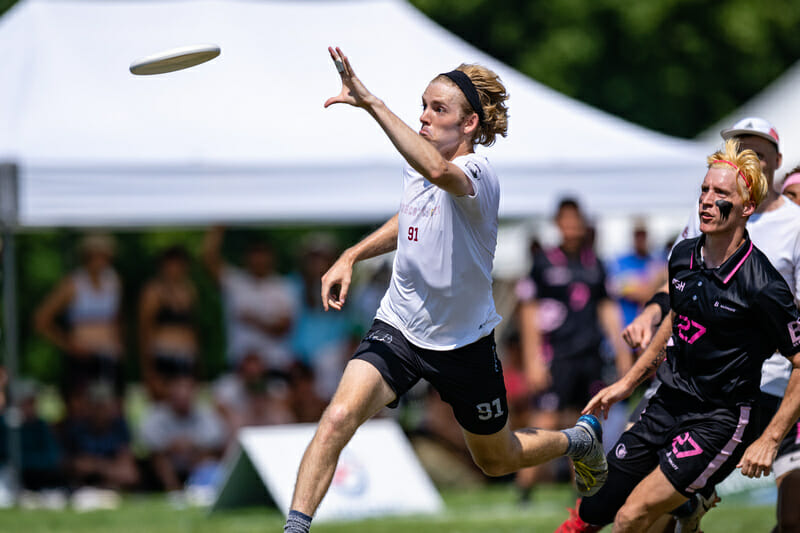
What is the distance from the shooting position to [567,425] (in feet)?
33.1

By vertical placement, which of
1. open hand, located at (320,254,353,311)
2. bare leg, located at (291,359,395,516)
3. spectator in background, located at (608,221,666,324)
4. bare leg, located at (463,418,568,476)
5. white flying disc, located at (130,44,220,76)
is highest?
white flying disc, located at (130,44,220,76)

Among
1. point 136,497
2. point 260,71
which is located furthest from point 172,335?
point 260,71

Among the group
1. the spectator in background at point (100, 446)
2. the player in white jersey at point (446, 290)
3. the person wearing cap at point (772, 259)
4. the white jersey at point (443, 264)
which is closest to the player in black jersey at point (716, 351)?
the person wearing cap at point (772, 259)

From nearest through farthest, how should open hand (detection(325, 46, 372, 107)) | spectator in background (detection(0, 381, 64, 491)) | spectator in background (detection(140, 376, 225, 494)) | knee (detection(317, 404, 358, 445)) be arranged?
open hand (detection(325, 46, 372, 107))
knee (detection(317, 404, 358, 445))
spectator in background (detection(0, 381, 64, 491))
spectator in background (detection(140, 376, 225, 494))

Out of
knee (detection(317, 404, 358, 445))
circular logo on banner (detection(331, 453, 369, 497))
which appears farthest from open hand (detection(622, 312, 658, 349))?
circular logo on banner (detection(331, 453, 369, 497))

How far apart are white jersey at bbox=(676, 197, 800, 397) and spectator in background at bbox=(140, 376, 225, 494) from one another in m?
7.07

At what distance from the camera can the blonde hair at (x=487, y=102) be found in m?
5.48

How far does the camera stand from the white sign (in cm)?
955

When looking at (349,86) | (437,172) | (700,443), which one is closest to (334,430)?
(437,172)

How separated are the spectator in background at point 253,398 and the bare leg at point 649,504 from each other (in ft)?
23.8

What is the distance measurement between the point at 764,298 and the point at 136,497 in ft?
25.3

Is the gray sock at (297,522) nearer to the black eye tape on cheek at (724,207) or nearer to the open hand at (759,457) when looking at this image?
the open hand at (759,457)

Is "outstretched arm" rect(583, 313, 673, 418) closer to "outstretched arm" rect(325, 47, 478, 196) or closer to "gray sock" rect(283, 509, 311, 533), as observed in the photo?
"outstretched arm" rect(325, 47, 478, 196)

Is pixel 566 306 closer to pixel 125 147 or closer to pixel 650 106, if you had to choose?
pixel 125 147
